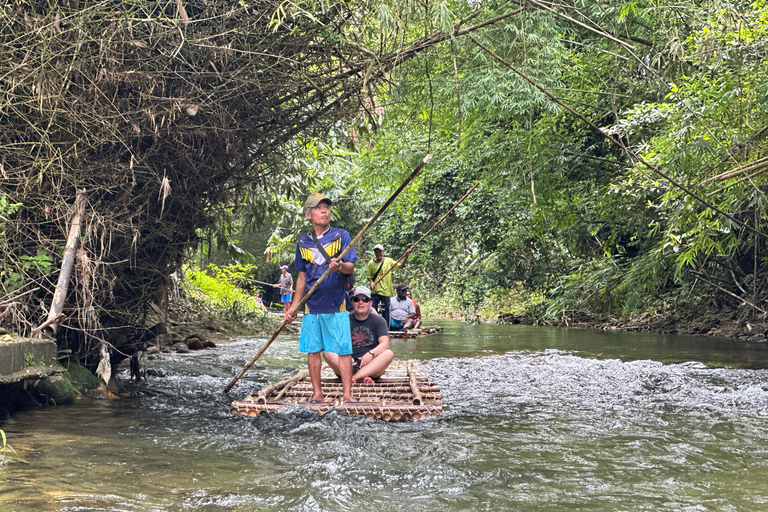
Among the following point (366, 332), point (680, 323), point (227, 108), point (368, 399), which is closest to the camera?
point (368, 399)

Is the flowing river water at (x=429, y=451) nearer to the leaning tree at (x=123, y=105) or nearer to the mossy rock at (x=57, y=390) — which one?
the mossy rock at (x=57, y=390)

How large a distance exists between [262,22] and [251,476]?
14.4ft

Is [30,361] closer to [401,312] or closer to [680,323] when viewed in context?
[401,312]

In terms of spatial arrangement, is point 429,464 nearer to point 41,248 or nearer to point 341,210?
point 41,248

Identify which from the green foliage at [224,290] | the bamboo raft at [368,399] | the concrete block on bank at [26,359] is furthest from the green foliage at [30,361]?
the green foliage at [224,290]

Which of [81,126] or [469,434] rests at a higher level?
[81,126]

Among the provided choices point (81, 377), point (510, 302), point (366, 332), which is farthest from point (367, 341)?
point (510, 302)

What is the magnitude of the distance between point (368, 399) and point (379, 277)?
5.60m

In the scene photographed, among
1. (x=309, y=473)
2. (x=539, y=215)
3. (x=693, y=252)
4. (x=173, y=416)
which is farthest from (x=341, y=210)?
(x=309, y=473)

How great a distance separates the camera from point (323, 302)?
674 cm

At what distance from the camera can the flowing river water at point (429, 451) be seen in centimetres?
414

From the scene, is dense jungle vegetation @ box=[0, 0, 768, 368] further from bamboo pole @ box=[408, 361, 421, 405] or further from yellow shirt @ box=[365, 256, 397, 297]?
bamboo pole @ box=[408, 361, 421, 405]

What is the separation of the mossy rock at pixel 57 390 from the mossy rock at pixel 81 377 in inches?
14.2

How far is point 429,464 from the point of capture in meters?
4.93
